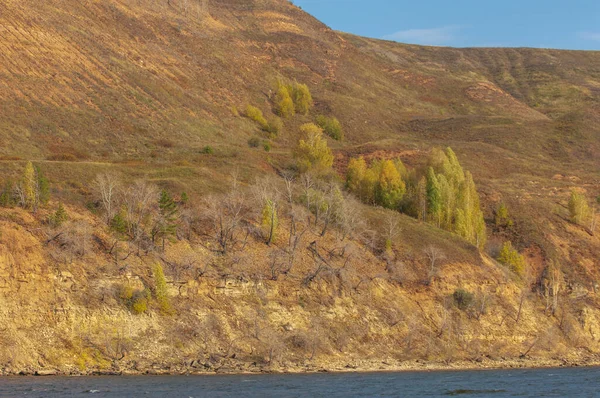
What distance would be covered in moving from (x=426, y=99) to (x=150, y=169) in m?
114

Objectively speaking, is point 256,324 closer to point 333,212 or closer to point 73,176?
point 333,212

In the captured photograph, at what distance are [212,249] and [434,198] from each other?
32.1 meters

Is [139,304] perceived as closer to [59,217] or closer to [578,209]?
[59,217]

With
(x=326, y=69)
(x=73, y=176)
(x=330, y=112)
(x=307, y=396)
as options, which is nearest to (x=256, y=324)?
(x=307, y=396)

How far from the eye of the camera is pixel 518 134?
15662cm

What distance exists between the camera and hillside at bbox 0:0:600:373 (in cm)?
6025

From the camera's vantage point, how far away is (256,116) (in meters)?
142

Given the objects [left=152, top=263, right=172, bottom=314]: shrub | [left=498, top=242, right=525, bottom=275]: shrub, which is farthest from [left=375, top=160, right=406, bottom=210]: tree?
[left=152, top=263, right=172, bottom=314]: shrub

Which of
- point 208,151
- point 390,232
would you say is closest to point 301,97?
point 208,151

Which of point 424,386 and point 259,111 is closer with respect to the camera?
point 424,386

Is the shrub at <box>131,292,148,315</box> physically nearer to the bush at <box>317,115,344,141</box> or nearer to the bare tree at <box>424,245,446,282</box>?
the bare tree at <box>424,245,446,282</box>

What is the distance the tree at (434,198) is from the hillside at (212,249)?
18.1 feet

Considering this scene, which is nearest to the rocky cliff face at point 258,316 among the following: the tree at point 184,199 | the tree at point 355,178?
the tree at point 184,199

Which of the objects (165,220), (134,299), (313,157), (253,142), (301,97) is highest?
(301,97)
